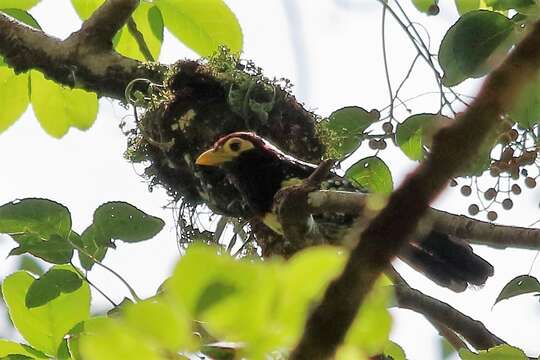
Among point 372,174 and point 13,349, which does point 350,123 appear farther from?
point 13,349

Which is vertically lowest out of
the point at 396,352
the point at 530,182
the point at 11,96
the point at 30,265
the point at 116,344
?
the point at 116,344

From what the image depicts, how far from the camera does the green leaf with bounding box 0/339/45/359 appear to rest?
135 cm

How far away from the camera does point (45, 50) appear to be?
258 cm

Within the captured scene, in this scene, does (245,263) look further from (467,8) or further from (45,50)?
(45,50)

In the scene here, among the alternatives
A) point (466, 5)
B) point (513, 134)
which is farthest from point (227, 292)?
point (466, 5)

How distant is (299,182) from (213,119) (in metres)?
0.32

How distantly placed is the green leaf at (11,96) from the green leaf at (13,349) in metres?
1.21

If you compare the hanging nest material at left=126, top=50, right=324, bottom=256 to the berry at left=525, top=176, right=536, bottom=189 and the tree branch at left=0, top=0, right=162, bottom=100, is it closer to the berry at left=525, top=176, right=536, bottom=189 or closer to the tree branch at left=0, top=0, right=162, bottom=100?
the tree branch at left=0, top=0, right=162, bottom=100

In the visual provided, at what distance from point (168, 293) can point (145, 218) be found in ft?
4.00

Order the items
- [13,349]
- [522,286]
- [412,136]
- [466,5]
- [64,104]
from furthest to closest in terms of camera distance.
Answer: [64,104], [412,136], [466,5], [522,286], [13,349]

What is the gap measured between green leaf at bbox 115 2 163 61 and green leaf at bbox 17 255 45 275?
88 cm

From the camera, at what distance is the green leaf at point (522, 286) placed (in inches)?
61.4

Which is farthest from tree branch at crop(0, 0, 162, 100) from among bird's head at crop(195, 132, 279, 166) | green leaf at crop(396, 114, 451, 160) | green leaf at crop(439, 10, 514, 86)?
green leaf at crop(439, 10, 514, 86)

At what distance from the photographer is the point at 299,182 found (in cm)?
236
